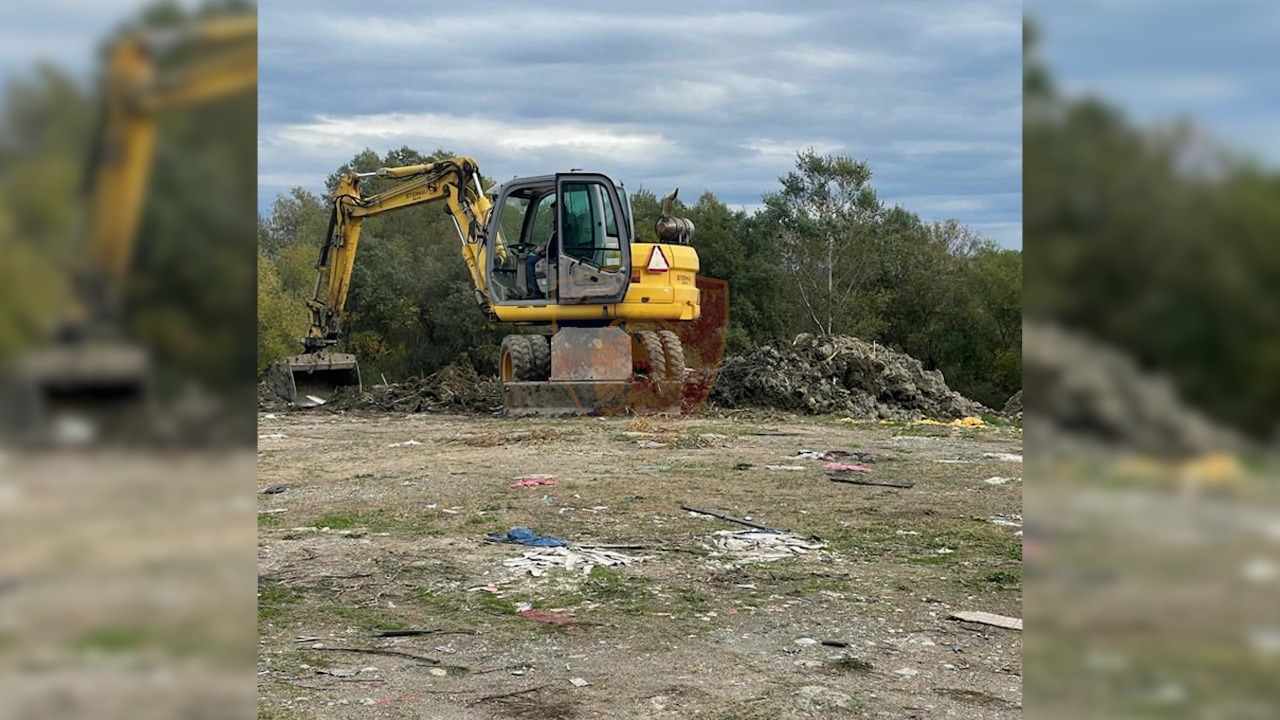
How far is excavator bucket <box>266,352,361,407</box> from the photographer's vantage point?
64.5 ft

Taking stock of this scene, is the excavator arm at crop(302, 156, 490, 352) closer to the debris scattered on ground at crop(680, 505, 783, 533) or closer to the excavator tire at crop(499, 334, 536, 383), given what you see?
the excavator tire at crop(499, 334, 536, 383)

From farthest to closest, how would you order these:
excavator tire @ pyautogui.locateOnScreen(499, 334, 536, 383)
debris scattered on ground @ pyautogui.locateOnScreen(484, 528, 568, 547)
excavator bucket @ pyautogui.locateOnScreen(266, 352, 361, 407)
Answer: excavator bucket @ pyautogui.locateOnScreen(266, 352, 361, 407) → excavator tire @ pyautogui.locateOnScreen(499, 334, 536, 383) → debris scattered on ground @ pyautogui.locateOnScreen(484, 528, 568, 547)

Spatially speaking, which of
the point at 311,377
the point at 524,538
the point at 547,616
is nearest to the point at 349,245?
the point at 311,377

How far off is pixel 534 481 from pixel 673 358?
849 cm

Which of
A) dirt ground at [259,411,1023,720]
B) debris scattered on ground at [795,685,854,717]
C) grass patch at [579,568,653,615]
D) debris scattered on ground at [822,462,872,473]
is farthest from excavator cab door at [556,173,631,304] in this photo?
debris scattered on ground at [795,685,854,717]

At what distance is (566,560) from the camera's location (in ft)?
21.1

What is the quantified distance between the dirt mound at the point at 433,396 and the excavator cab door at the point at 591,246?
3243 mm
